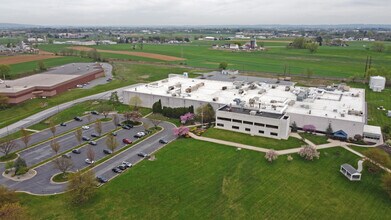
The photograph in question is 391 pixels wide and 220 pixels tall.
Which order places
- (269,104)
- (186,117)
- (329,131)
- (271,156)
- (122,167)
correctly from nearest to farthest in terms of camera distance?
(122,167) → (271,156) → (329,131) → (186,117) → (269,104)

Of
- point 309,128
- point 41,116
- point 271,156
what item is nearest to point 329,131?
point 309,128

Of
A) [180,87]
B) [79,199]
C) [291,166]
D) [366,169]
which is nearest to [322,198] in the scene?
[291,166]

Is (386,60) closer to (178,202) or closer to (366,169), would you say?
(366,169)

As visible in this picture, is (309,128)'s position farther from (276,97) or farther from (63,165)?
(63,165)

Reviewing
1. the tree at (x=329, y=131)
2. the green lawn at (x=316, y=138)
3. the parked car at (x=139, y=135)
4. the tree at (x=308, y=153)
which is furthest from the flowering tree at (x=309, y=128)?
the parked car at (x=139, y=135)

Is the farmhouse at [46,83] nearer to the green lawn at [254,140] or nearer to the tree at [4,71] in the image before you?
the tree at [4,71]

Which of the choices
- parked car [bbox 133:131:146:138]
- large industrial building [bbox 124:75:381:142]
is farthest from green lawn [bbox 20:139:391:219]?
parked car [bbox 133:131:146:138]
